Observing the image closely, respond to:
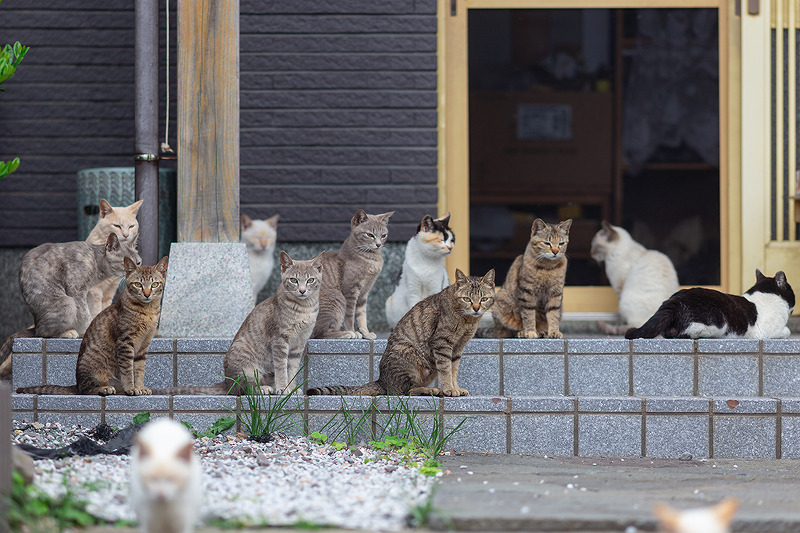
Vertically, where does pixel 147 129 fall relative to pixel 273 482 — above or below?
above

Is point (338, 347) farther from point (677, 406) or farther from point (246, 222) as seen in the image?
point (677, 406)

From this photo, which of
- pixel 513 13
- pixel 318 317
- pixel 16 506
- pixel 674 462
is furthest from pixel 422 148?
pixel 16 506

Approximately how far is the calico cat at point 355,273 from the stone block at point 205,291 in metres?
0.47

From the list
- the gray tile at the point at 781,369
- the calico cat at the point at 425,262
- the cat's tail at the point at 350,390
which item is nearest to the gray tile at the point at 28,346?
the cat's tail at the point at 350,390

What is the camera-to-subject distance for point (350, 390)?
4.23 metres

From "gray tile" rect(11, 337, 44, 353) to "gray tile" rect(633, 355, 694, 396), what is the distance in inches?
121

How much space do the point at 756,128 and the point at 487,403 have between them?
3.14 meters

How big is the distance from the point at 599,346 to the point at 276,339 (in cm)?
164

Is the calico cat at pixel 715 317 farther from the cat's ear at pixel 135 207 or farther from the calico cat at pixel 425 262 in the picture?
the cat's ear at pixel 135 207

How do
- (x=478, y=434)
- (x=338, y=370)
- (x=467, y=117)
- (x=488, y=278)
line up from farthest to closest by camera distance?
(x=467, y=117)
(x=338, y=370)
(x=488, y=278)
(x=478, y=434)

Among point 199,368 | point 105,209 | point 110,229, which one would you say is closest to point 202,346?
point 199,368

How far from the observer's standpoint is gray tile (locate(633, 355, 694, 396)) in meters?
4.42

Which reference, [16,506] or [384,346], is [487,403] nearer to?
[384,346]

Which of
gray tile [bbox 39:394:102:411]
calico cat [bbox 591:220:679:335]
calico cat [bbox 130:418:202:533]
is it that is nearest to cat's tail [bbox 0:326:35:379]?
gray tile [bbox 39:394:102:411]
